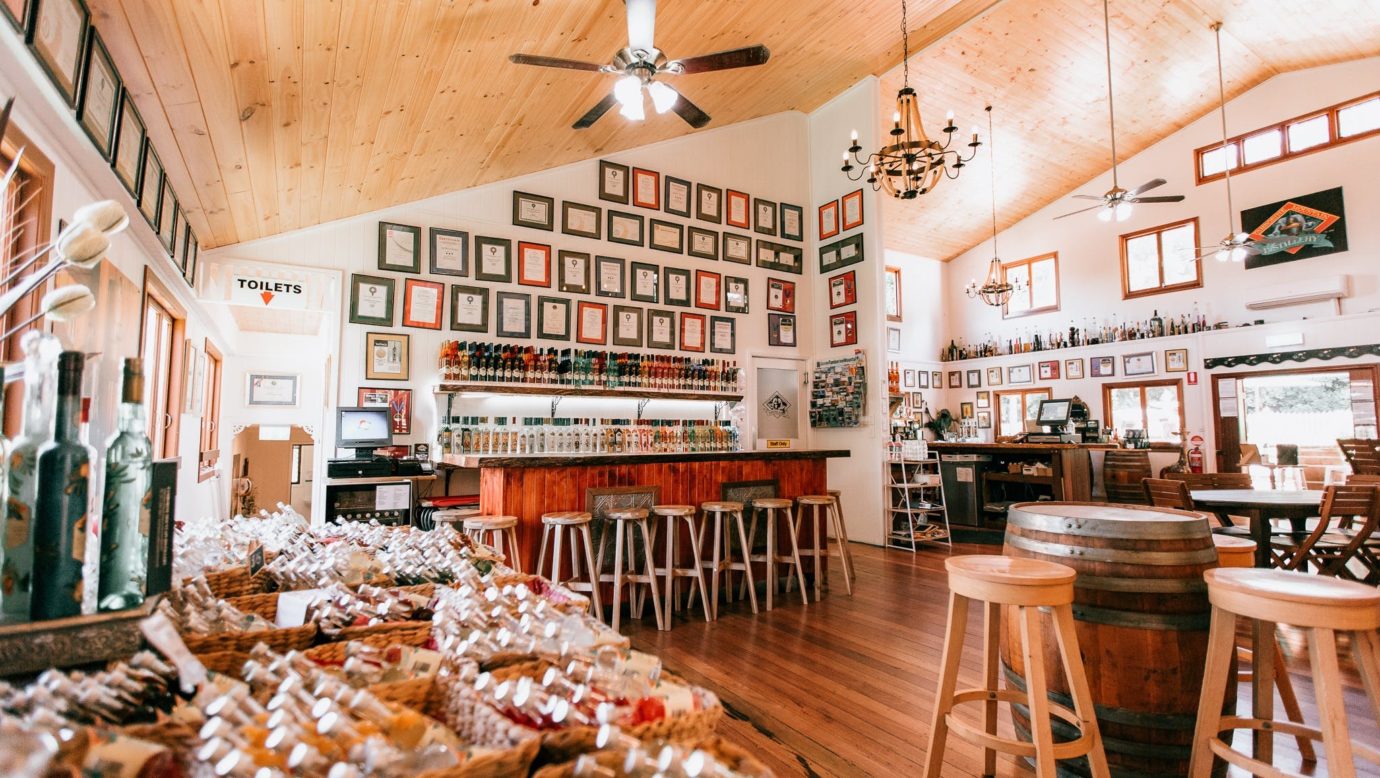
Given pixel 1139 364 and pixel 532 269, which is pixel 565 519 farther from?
pixel 1139 364

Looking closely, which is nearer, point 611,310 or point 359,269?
point 359,269

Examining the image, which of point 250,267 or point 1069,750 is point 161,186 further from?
point 1069,750

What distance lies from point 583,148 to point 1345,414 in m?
9.41

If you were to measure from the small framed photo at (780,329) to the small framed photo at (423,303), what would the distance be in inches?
150

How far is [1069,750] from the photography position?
169 centimetres

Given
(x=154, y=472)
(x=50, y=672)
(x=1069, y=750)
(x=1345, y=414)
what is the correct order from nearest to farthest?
(x=50, y=672), (x=154, y=472), (x=1069, y=750), (x=1345, y=414)

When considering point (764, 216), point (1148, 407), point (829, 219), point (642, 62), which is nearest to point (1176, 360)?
point (1148, 407)

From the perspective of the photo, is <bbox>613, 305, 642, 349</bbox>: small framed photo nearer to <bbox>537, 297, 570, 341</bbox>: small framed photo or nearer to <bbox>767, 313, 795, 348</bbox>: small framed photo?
<bbox>537, 297, 570, 341</bbox>: small framed photo

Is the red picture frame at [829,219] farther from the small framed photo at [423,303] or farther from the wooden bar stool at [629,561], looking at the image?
the wooden bar stool at [629,561]

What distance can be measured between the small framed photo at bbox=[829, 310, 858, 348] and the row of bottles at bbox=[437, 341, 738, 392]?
138 centimetres

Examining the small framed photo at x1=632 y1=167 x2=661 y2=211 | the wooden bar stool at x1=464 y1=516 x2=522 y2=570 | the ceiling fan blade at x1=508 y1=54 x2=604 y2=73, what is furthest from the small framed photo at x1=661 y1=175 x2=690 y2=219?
the wooden bar stool at x1=464 y1=516 x2=522 y2=570

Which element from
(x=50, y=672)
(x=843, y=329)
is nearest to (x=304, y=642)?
Result: (x=50, y=672)

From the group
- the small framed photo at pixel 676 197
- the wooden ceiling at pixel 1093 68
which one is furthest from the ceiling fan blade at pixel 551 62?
the wooden ceiling at pixel 1093 68

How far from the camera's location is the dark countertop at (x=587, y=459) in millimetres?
3678
